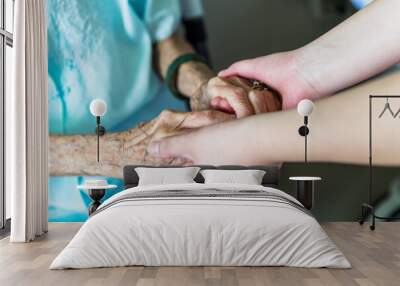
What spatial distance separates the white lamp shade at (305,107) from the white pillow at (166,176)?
4.90 ft

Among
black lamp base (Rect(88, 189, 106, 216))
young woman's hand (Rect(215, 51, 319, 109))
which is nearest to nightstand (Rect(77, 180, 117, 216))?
black lamp base (Rect(88, 189, 106, 216))

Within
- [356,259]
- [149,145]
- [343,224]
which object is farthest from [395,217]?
[149,145]

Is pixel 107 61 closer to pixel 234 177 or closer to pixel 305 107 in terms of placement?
pixel 234 177

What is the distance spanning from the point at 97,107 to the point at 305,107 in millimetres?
2577

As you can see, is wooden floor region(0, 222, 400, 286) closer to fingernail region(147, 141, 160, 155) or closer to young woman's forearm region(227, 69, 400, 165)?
young woman's forearm region(227, 69, 400, 165)

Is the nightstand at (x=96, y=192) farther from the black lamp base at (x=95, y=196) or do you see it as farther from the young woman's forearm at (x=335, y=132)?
the young woman's forearm at (x=335, y=132)

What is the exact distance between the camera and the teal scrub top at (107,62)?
7.95m

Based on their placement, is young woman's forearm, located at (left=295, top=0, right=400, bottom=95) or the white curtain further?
young woman's forearm, located at (left=295, top=0, right=400, bottom=95)

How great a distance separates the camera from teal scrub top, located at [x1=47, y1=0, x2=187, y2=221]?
26.1ft

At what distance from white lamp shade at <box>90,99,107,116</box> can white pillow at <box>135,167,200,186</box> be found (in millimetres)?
964

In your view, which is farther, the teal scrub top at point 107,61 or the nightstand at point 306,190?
the teal scrub top at point 107,61

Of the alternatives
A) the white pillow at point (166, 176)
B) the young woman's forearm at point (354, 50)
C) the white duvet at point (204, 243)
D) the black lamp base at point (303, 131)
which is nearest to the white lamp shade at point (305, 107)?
the black lamp base at point (303, 131)

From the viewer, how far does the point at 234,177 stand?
7027mm

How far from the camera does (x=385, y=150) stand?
7797 millimetres
